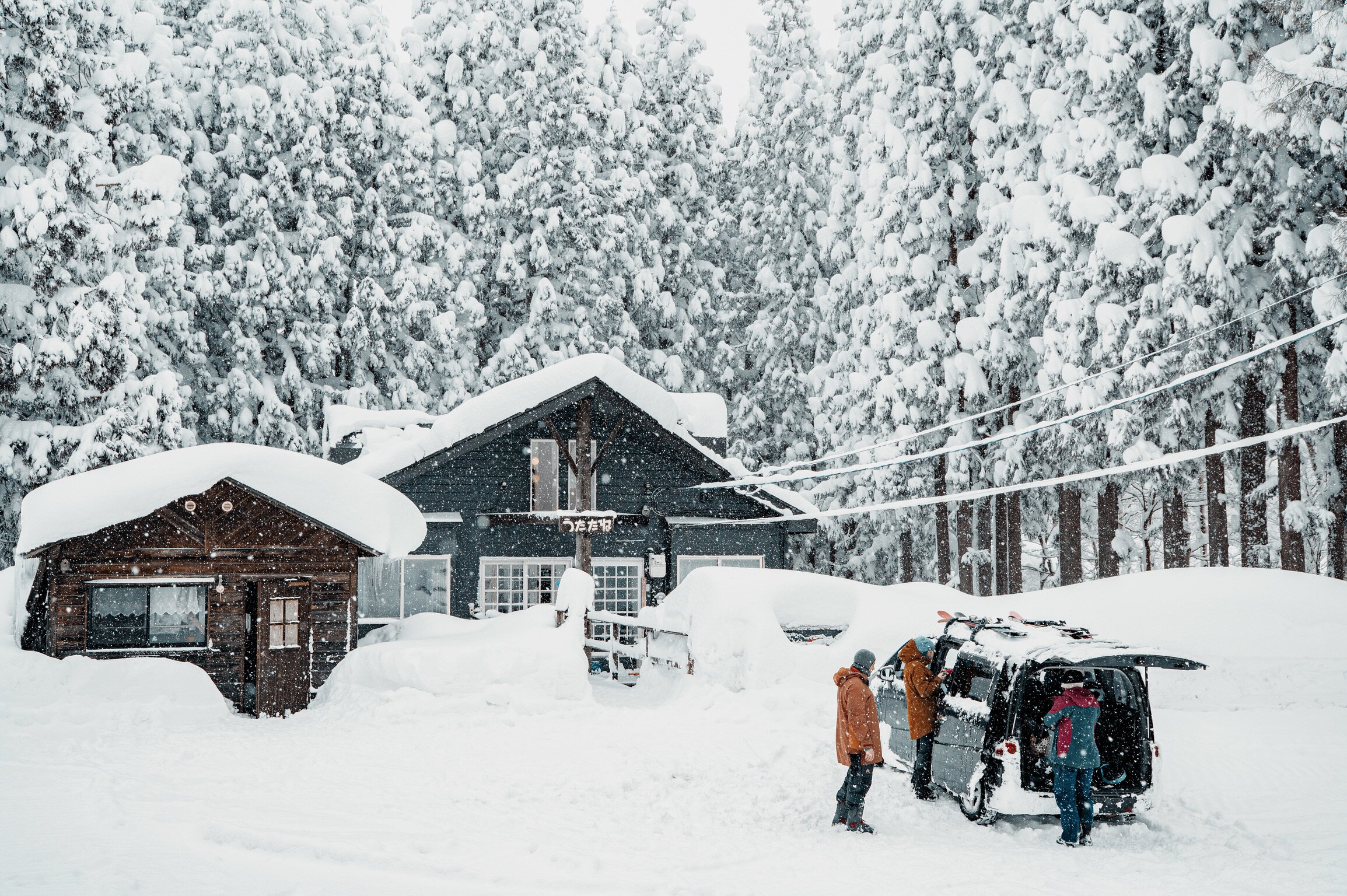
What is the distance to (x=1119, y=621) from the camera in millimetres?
15992

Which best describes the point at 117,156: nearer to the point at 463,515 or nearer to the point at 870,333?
the point at 463,515

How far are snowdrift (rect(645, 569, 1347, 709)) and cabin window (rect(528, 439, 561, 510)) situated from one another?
675 centimetres

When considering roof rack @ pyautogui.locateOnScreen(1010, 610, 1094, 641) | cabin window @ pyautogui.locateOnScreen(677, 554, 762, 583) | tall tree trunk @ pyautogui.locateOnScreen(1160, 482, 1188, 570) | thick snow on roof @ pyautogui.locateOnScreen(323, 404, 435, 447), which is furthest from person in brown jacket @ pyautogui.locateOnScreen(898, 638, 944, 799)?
thick snow on roof @ pyautogui.locateOnScreen(323, 404, 435, 447)

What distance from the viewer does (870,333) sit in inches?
1135

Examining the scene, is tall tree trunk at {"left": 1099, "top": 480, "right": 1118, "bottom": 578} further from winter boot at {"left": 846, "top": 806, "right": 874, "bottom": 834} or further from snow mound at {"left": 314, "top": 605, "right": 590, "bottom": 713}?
winter boot at {"left": 846, "top": 806, "right": 874, "bottom": 834}

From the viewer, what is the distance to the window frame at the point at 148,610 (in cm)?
1620

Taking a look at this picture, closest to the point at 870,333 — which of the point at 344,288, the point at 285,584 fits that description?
the point at 344,288

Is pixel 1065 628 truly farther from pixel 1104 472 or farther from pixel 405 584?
pixel 405 584

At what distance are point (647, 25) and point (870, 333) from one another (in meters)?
16.6

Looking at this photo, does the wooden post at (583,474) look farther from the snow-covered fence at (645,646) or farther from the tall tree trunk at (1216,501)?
the tall tree trunk at (1216,501)

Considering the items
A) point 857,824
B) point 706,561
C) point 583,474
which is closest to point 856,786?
point 857,824

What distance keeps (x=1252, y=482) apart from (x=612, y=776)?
15.2 meters

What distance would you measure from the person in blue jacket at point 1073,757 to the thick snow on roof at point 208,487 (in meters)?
11.5

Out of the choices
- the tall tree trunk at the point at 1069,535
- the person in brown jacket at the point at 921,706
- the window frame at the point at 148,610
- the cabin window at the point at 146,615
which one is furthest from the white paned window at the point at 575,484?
the person in brown jacket at the point at 921,706
